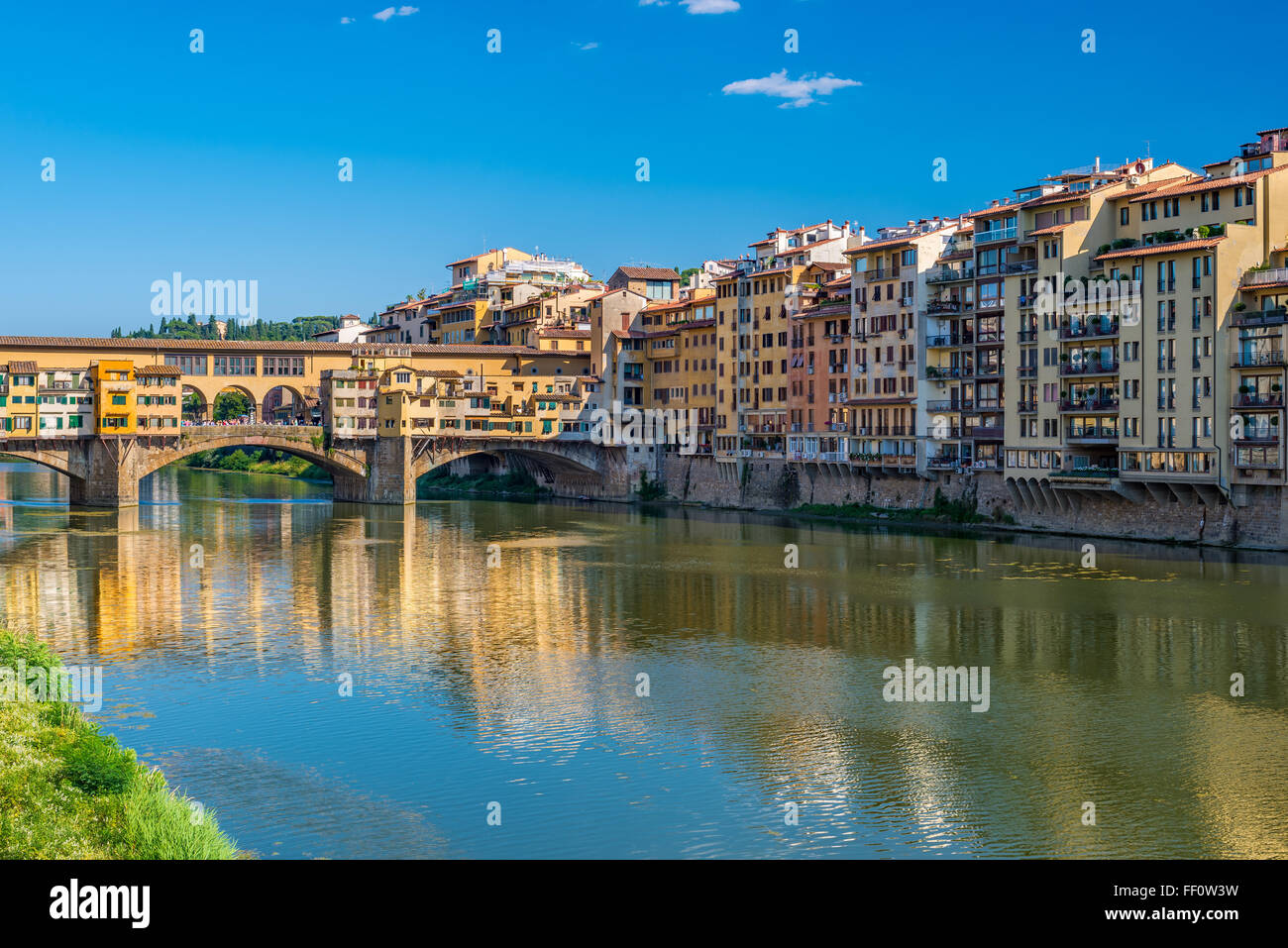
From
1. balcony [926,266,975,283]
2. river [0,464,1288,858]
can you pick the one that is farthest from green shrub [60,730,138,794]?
balcony [926,266,975,283]

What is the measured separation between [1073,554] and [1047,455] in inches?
352

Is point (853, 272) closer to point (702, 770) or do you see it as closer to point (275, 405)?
point (702, 770)

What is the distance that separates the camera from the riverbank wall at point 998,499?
187 feet

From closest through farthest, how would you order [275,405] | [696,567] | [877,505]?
1. [696,567]
2. [877,505]
3. [275,405]

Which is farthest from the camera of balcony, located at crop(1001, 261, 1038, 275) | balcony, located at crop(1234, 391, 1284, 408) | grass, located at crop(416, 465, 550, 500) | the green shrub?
grass, located at crop(416, 465, 550, 500)

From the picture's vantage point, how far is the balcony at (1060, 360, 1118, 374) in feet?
204

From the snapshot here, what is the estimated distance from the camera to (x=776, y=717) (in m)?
30.3

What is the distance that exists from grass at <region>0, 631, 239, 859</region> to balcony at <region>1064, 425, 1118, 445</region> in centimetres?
4896

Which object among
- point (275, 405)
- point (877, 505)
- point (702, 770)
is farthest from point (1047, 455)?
point (275, 405)

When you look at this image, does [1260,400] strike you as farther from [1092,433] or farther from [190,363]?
[190,363]

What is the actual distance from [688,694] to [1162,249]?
36.7 metres

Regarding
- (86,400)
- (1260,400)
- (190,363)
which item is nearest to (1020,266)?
(1260,400)

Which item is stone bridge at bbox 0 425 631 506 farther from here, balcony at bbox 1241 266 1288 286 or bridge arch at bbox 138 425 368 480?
balcony at bbox 1241 266 1288 286

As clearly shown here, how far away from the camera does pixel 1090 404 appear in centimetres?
6347
